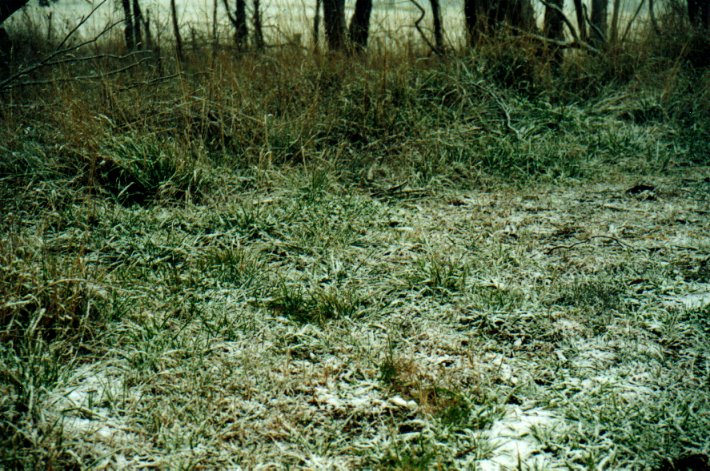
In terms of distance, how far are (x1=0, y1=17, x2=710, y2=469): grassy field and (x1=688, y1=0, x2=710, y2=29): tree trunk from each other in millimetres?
2029

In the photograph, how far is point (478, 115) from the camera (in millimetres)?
5215

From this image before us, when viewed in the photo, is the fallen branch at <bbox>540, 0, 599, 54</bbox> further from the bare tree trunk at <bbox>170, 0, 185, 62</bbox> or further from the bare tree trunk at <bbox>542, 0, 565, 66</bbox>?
the bare tree trunk at <bbox>170, 0, 185, 62</bbox>

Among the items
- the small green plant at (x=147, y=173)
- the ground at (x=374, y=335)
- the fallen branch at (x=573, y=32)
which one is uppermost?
the fallen branch at (x=573, y=32)

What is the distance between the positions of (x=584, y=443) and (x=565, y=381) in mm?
322

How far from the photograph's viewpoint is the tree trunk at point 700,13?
707 centimetres

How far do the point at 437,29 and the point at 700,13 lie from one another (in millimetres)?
3460

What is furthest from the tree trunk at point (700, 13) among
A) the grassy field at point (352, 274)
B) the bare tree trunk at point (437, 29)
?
the bare tree trunk at point (437, 29)

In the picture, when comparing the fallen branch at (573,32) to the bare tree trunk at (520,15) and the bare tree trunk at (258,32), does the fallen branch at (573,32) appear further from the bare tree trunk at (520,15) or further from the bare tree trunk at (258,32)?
the bare tree trunk at (258,32)

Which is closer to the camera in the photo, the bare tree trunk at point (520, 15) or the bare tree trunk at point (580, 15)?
the bare tree trunk at point (520, 15)

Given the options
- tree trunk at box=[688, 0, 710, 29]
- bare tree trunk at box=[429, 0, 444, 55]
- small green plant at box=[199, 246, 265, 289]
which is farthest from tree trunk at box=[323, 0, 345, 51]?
small green plant at box=[199, 246, 265, 289]

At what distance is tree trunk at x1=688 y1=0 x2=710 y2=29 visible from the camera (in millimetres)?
7066

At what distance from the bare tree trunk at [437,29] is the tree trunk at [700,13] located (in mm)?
3194

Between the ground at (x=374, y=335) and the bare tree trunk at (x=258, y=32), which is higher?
the bare tree trunk at (x=258, y=32)

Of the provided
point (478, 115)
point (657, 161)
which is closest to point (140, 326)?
point (478, 115)
